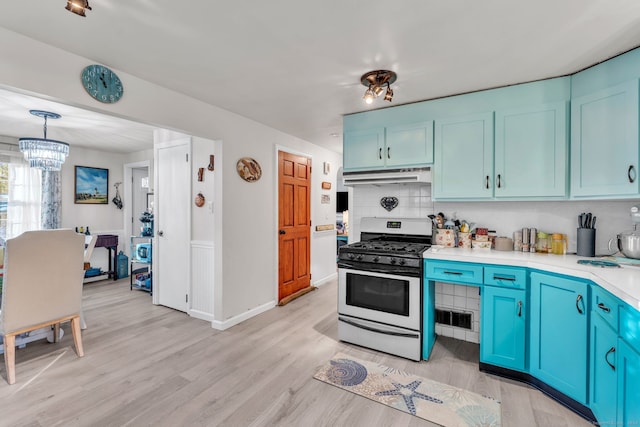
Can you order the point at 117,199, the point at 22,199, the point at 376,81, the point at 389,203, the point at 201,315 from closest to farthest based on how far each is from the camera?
the point at 376,81 < the point at 389,203 < the point at 201,315 < the point at 22,199 < the point at 117,199

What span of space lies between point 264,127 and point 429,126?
201 centimetres

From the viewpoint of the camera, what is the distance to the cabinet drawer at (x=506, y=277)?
7.29 ft

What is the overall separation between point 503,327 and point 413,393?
0.86m

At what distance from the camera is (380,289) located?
2725 mm

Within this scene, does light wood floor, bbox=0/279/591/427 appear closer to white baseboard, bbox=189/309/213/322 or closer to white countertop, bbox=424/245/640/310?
white baseboard, bbox=189/309/213/322

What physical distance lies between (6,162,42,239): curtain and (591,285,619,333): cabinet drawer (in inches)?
267

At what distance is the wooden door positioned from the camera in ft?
13.5

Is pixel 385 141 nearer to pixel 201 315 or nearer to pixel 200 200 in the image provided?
pixel 200 200

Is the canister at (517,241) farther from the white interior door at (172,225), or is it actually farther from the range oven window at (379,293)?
the white interior door at (172,225)

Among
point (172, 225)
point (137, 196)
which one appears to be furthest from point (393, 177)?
point (137, 196)

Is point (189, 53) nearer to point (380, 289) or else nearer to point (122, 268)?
point (380, 289)

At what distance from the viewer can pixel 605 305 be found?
166 centimetres

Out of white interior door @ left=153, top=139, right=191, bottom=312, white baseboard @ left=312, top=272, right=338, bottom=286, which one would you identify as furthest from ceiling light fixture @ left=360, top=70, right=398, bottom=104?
white baseboard @ left=312, top=272, right=338, bottom=286

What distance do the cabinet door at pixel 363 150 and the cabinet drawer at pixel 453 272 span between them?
115 centimetres
